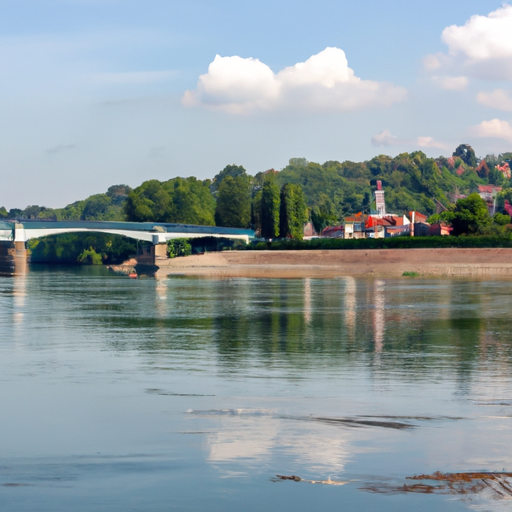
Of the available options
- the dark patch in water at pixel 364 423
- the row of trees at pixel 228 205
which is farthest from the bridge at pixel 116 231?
the dark patch in water at pixel 364 423

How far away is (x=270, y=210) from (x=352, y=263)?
1224 inches

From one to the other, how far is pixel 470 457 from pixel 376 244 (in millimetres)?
100662

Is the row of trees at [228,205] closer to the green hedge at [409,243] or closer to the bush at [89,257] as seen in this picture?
the bush at [89,257]

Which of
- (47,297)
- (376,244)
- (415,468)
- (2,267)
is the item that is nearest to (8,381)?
(415,468)

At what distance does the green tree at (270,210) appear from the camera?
442 ft

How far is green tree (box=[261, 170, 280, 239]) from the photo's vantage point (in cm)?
13475

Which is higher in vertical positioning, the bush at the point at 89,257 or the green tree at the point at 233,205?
the green tree at the point at 233,205

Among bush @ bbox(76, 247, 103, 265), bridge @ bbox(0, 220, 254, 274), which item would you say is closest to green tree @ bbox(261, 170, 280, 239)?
bridge @ bbox(0, 220, 254, 274)

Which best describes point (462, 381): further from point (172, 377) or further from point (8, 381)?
point (8, 381)

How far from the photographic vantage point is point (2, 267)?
12600 cm

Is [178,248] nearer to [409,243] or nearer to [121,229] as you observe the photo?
[121,229]

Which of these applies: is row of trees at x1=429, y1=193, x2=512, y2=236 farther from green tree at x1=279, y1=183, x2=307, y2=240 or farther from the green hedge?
green tree at x1=279, y1=183, x2=307, y2=240

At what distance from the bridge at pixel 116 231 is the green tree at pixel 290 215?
970 centimetres

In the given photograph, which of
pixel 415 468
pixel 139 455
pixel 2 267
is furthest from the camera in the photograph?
pixel 2 267
